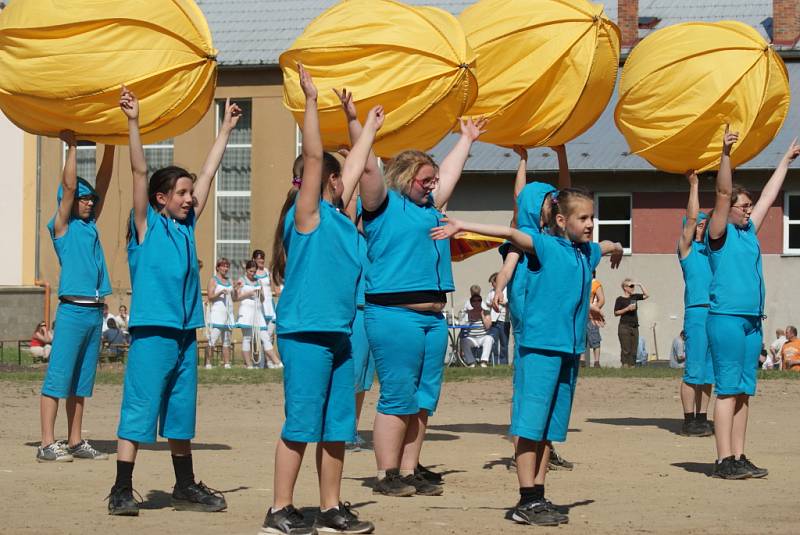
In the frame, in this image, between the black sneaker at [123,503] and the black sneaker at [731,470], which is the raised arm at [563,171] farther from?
the black sneaker at [123,503]

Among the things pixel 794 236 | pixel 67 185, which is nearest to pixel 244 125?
pixel 794 236

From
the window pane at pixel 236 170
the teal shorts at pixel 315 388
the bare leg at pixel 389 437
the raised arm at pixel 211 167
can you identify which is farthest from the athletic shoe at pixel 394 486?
the window pane at pixel 236 170

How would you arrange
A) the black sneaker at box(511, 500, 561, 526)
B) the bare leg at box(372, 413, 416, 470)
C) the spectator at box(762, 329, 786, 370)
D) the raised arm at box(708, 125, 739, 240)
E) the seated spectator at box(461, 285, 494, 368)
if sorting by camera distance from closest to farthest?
the black sneaker at box(511, 500, 561, 526), the bare leg at box(372, 413, 416, 470), the raised arm at box(708, 125, 739, 240), the seated spectator at box(461, 285, 494, 368), the spectator at box(762, 329, 786, 370)

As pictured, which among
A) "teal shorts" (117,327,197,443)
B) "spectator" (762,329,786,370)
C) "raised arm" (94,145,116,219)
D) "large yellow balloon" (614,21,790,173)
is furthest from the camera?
"spectator" (762,329,786,370)

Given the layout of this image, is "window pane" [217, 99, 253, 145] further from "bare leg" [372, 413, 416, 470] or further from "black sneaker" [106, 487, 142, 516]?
"black sneaker" [106, 487, 142, 516]

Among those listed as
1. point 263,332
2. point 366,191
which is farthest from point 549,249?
point 263,332

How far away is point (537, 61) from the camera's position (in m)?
9.97

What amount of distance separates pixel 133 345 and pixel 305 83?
6.32ft

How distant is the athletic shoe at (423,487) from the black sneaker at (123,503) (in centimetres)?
170

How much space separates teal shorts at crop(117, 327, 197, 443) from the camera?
25.5 ft

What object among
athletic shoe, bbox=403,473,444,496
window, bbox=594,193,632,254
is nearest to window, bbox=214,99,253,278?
window, bbox=594,193,632,254

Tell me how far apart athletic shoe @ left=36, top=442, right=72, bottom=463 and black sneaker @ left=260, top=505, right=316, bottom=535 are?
343 centimetres

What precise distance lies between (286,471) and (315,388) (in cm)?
43

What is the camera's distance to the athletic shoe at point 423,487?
857cm
